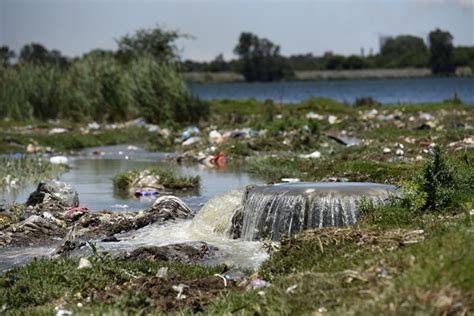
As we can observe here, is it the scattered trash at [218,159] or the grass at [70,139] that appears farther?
the grass at [70,139]

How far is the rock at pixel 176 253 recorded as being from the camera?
34.2ft

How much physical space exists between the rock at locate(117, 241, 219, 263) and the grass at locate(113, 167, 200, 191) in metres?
6.91

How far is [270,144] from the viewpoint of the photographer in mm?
26281

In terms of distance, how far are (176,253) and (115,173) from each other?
36.8 ft

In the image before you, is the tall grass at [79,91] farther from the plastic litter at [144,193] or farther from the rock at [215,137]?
the plastic litter at [144,193]

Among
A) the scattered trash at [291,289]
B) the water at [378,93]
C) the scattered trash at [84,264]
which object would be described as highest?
the scattered trash at [291,289]

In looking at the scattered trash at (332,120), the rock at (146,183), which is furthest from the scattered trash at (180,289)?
the scattered trash at (332,120)

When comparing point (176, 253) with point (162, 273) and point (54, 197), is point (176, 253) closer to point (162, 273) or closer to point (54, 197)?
point (162, 273)

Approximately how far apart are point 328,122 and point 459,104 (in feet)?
34.0

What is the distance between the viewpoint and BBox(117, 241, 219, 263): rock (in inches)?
411

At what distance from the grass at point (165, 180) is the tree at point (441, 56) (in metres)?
124

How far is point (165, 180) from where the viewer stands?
60.3ft

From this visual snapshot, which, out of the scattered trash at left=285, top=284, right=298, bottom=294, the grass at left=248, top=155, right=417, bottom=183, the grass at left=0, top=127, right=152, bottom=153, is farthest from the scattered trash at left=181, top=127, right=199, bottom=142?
the scattered trash at left=285, top=284, right=298, bottom=294

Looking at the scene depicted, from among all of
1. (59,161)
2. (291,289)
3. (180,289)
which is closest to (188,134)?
(59,161)
